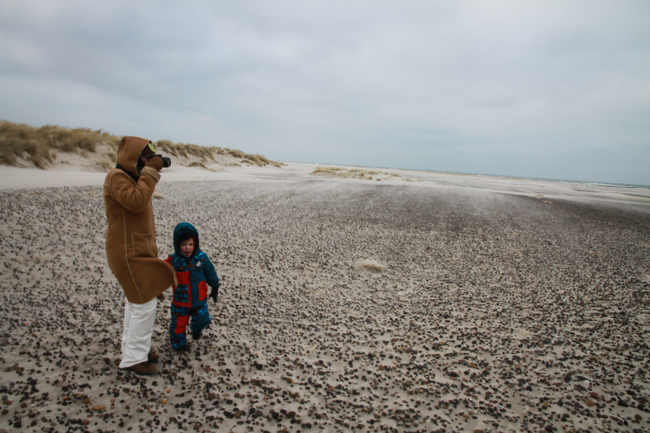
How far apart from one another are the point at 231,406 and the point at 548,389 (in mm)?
3003

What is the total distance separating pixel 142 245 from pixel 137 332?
0.83m

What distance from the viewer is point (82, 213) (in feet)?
22.8

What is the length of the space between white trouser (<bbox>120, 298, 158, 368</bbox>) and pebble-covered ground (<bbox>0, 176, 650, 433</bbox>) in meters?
0.18

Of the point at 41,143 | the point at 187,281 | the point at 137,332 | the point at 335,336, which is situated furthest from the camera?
the point at 41,143

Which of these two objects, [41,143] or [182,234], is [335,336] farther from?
[41,143]

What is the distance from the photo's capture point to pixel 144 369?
2873mm

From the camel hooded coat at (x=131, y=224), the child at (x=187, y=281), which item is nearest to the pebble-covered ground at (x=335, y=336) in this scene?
the child at (x=187, y=281)

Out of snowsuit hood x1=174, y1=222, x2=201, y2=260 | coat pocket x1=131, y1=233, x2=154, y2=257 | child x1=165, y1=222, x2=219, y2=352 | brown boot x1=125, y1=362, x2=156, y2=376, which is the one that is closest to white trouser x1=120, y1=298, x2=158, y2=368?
brown boot x1=125, y1=362, x2=156, y2=376

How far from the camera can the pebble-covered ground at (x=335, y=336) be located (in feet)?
8.48

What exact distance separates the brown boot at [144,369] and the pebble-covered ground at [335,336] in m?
0.06

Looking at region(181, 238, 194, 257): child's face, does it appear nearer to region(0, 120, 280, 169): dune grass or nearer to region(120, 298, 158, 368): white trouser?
region(120, 298, 158, 368): white trouser

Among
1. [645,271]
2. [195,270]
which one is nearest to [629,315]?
[645,271]

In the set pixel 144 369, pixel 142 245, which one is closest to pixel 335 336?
pixel 144 369

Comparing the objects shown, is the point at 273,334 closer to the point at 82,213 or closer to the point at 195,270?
the point at 195,270
